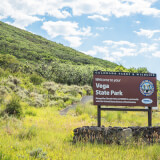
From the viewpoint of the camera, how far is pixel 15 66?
2789 centimetres

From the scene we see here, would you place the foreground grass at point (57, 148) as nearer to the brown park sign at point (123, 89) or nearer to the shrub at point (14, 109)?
the brown park sign at point (123, 89)

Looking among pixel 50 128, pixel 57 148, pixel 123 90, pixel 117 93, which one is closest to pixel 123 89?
pixel 123 90

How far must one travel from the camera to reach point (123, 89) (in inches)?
333

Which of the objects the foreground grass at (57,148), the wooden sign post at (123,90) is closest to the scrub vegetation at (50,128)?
the foreground grass at (57,148)

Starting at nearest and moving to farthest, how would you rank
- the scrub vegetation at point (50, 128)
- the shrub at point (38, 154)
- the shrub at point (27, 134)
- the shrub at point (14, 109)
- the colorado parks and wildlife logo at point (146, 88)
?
the shrub at point (38, 154) → the scrub vegetation at point (50, 128) → the shrub at point (27, 134) → the colorado parks and wildlife logo at point (146, 88) → the shrub at point (14, 109)

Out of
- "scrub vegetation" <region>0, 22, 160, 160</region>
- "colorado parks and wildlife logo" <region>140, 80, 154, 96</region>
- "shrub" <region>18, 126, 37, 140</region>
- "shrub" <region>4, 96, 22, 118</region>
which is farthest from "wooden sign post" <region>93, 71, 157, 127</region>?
"shrub" <region>4, 96, 22, 118</region>

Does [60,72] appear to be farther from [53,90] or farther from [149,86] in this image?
[149,86]

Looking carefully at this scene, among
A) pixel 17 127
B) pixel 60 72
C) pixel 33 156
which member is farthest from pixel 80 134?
pixel 60 72

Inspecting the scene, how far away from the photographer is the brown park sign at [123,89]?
8328 mm

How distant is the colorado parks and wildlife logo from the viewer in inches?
338

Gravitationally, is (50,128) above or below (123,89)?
below

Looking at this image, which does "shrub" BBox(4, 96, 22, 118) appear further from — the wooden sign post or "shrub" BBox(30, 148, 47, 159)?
"shrub" BBox(30, 148, 47, 159)

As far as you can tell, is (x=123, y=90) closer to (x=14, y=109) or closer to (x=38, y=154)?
(x=38, y=154)

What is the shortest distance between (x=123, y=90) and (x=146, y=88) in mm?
1043
